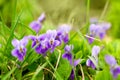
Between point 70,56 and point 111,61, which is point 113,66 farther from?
point 70,56

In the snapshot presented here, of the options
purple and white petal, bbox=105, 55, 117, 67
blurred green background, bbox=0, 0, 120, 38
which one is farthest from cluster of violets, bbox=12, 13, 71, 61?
blurred green background, bbox=0, 0, 120, 38

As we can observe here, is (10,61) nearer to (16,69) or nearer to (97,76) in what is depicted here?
(16,69)

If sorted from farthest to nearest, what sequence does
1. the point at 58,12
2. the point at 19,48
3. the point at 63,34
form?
the point at 58,12 < the point at 63,34 < the point at 19,48

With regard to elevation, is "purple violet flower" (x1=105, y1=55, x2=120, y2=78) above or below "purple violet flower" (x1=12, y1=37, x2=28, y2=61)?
below

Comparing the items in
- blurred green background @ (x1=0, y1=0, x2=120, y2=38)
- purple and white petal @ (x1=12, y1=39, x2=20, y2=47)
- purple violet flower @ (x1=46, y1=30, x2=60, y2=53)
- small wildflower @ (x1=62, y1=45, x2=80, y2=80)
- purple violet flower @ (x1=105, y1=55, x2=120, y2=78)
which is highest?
purple and white petal @ (x1=12, y1=39, x2=20, y2=47)

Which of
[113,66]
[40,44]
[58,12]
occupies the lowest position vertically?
[58,12]

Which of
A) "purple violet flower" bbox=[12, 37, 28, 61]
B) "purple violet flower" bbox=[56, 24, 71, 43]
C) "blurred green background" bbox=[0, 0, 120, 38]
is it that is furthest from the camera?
"blurred green background" bbox=[0, 0, 120, 38]

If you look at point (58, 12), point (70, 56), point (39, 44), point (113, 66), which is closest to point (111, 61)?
point (113, 66)

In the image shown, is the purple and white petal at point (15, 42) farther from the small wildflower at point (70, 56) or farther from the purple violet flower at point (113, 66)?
the purple violet flower at point (113, 66)

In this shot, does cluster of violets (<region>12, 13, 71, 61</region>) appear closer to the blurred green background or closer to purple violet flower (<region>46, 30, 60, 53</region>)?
purple violet flower (<region>46, 30, 60, 53</region>)
